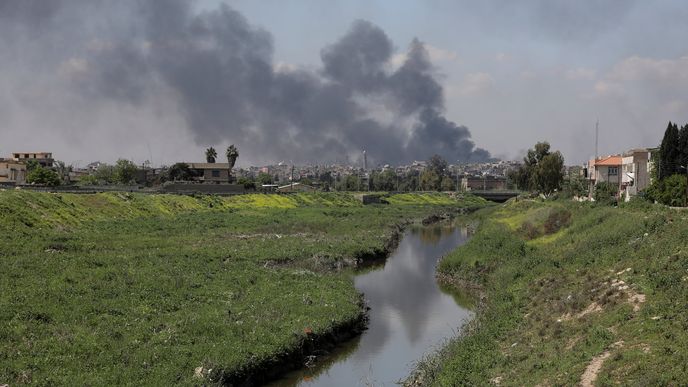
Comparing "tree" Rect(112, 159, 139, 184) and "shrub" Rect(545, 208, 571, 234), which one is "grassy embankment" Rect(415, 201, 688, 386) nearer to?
"shrub" Rect(545, 208, 571, 234)

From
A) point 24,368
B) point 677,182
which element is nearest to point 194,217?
point 677,182

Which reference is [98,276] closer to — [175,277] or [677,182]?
[175,277]

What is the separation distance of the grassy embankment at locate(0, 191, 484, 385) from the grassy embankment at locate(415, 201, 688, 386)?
7.95 meters

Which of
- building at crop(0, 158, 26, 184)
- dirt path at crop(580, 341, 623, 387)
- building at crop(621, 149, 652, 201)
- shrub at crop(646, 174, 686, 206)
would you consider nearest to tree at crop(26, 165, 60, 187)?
building at crop(0, 158, 26, 184)

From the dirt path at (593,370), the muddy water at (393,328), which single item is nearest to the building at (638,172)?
the muddy water at (393,328)

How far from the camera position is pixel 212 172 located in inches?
7539

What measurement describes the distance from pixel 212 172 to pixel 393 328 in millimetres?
157099

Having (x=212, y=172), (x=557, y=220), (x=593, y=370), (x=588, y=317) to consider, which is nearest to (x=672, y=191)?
(x=557, y=220)

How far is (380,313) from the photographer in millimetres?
44438

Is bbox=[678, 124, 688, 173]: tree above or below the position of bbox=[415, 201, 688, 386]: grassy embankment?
above

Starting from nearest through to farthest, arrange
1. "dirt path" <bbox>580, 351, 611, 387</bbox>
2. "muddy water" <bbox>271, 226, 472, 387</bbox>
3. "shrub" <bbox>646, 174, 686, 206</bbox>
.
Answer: "dirt path" <bbox>580, 351, 611, 387</bbox>, "muddy water" <bbox>271, 226, 472, 387</bbox>, "shrub" <bbox>646, 174, 686, 206</bbox>

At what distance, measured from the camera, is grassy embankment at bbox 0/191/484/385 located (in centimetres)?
2519

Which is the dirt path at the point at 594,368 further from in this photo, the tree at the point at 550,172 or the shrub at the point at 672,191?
the tree at the point at 550,172

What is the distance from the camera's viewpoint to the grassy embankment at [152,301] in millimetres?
25188
